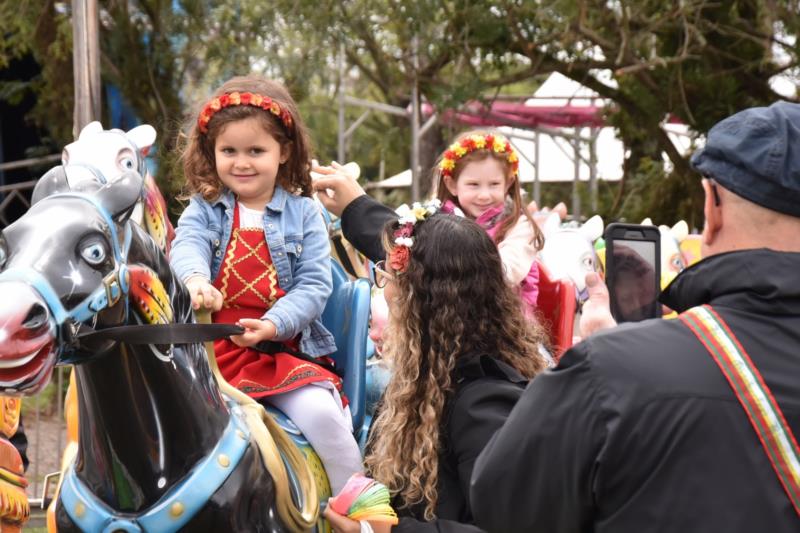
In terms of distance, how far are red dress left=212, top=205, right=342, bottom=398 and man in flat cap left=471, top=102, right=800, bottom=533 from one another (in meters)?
1.79

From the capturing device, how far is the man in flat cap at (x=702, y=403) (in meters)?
1.89

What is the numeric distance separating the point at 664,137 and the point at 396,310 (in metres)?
9.39

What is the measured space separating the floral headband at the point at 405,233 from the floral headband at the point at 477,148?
1.62 m

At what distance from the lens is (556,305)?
5.39m

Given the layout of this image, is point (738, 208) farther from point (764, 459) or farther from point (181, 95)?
point (181, 95)

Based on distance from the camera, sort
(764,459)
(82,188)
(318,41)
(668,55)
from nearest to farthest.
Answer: (764,459)
(82,188)
(318,41)
(668,55)

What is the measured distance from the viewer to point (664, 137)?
11906 millimetres

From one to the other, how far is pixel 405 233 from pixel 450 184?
2.07 meters

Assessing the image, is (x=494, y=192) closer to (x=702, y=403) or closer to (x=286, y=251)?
(x=286, y=251)

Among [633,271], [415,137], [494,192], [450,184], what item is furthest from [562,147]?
[633,271]

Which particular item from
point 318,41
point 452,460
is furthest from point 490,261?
point 318,41

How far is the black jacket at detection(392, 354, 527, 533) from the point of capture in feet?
9.20

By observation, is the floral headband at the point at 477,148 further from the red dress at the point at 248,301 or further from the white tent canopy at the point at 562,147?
the white tent canopy at the point at 562,147

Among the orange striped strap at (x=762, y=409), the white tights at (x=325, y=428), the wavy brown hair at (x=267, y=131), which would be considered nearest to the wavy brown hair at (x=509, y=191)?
the wavy brown hair at (x=267, y=131)
